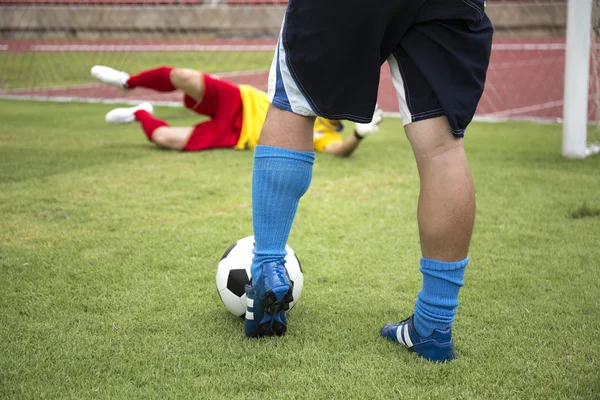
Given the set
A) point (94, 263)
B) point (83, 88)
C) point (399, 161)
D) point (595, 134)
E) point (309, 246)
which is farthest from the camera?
point (83, 88)

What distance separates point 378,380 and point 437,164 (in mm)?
532

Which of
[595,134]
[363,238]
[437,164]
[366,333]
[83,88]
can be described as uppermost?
[437,164]

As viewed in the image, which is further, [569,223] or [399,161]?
[399,161]

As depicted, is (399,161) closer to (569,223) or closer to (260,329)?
(569,223)

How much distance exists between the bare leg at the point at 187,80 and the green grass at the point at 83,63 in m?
5.78

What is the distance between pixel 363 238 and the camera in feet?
8.75

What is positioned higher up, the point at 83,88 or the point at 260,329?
the point at 260,329

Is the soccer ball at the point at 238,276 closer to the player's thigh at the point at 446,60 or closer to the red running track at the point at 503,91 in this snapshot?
the player's thigh at the point at 446,60

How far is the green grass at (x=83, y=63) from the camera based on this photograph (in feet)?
32.9

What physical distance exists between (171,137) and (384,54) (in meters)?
3.26

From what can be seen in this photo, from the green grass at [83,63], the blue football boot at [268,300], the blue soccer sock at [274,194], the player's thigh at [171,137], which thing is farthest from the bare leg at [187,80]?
the green grass at [83,63]

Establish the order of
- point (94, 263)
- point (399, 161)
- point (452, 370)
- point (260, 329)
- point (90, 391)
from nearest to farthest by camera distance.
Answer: point (90, 391) → point (452, 370) → point (260, 329) → point (94, 263) → point (399, 161)

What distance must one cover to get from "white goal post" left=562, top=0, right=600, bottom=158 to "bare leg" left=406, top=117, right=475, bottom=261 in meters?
3.01

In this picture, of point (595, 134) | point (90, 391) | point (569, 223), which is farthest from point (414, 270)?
point (595, 134)
